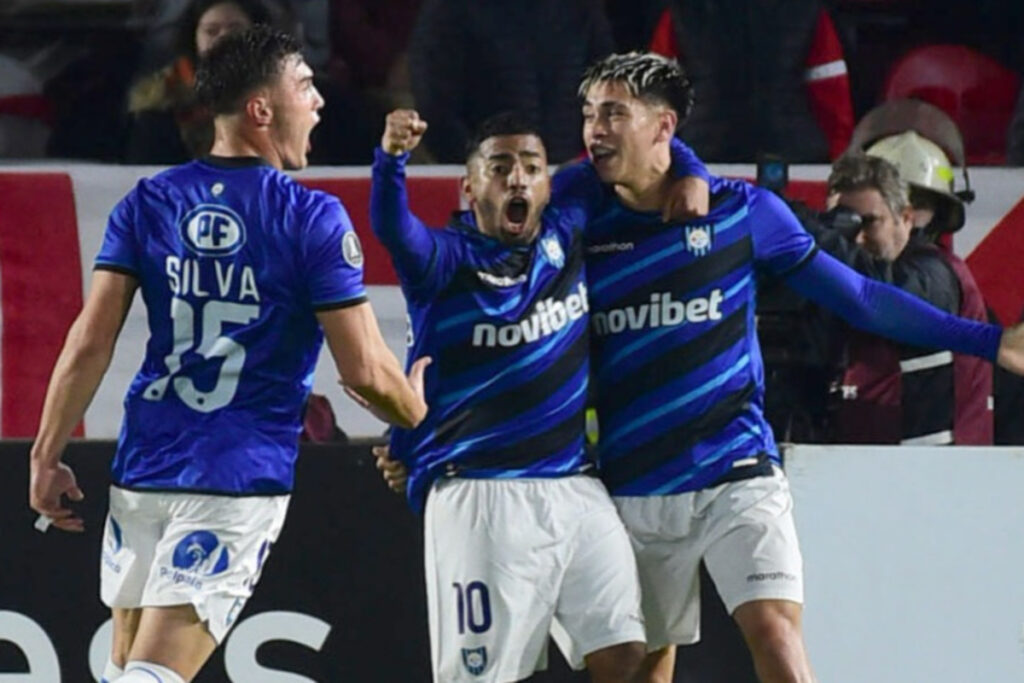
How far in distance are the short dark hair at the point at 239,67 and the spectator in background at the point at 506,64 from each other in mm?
2195

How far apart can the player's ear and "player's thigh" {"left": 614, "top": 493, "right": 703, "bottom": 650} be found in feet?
4.40

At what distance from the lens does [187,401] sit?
5586 millimetres

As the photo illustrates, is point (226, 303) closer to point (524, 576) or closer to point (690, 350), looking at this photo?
point (524, 576)

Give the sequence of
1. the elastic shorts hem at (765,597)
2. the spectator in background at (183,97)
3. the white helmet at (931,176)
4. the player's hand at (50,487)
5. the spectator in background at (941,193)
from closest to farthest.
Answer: the player's hand at (50,487) < the elastic shorts hem at (765,597) < the spectator in background at (941,193) < the white helmet at (931,176) < the spectator in background at (183,97)

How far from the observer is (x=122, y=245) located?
18.4 ft

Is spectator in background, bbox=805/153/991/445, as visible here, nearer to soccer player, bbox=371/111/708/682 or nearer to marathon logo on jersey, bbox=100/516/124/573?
soccer player, bbox=371/111/708/682

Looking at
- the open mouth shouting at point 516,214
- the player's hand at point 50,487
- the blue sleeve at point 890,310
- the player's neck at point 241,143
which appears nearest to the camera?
the player's hand at point 50,487

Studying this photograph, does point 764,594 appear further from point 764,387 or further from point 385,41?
point 385,41

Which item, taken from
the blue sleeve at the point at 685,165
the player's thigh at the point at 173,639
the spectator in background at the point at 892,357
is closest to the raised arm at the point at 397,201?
the blue sleeve at the point at 685,165

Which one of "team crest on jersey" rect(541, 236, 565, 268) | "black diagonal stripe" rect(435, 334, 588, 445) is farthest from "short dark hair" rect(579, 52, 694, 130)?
"black diagonal stripe" rect(435, 334, 588, 445)

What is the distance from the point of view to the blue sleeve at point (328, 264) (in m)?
5.51

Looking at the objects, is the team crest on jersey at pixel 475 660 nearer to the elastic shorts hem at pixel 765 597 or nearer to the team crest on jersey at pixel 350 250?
the elastic shorts hem at pixel 765 597

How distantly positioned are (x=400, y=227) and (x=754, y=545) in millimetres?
1134

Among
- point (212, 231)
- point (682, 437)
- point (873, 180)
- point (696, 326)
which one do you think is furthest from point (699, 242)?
point (212, 231)
